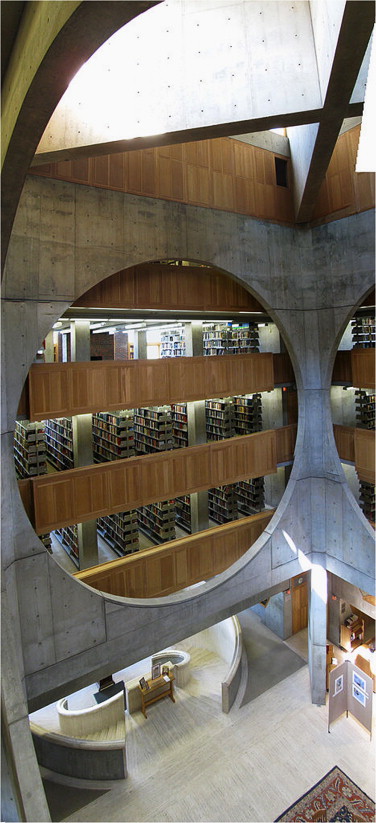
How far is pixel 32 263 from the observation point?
18.5 ft

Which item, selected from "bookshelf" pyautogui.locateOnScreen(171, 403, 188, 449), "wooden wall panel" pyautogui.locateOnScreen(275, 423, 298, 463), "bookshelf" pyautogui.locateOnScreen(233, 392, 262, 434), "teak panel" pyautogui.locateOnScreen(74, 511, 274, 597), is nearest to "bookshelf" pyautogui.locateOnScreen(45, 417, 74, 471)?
"teak panel" pyautogui.locateOnScreen(74, 511, 274, 597)

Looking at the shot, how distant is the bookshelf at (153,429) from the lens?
8.55 metres

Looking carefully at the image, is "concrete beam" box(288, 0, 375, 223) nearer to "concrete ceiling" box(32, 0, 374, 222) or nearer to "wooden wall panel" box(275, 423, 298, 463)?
"concrete ceiling" box(32, 0, 374, 222)

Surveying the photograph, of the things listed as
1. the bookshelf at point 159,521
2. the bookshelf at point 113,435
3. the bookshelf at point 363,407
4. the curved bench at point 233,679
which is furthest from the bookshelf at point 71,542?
the bookshelf at point 363,407

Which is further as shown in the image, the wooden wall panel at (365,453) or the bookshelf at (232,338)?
the bookshelf at (232,338)

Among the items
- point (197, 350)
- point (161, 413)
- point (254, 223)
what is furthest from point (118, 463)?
point (254, 223)

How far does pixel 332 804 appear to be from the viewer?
668cm

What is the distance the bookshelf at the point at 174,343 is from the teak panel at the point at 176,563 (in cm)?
514

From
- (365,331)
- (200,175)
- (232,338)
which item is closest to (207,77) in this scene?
(200,175)

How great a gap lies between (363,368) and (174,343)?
5.45 m

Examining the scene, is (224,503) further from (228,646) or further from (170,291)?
(170,291)

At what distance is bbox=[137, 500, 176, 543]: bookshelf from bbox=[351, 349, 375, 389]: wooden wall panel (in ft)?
14.4

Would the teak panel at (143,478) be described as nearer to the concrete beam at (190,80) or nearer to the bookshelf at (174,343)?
the bookshelf at (174,343)

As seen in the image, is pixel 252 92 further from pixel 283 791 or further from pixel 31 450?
pixel 283 791
